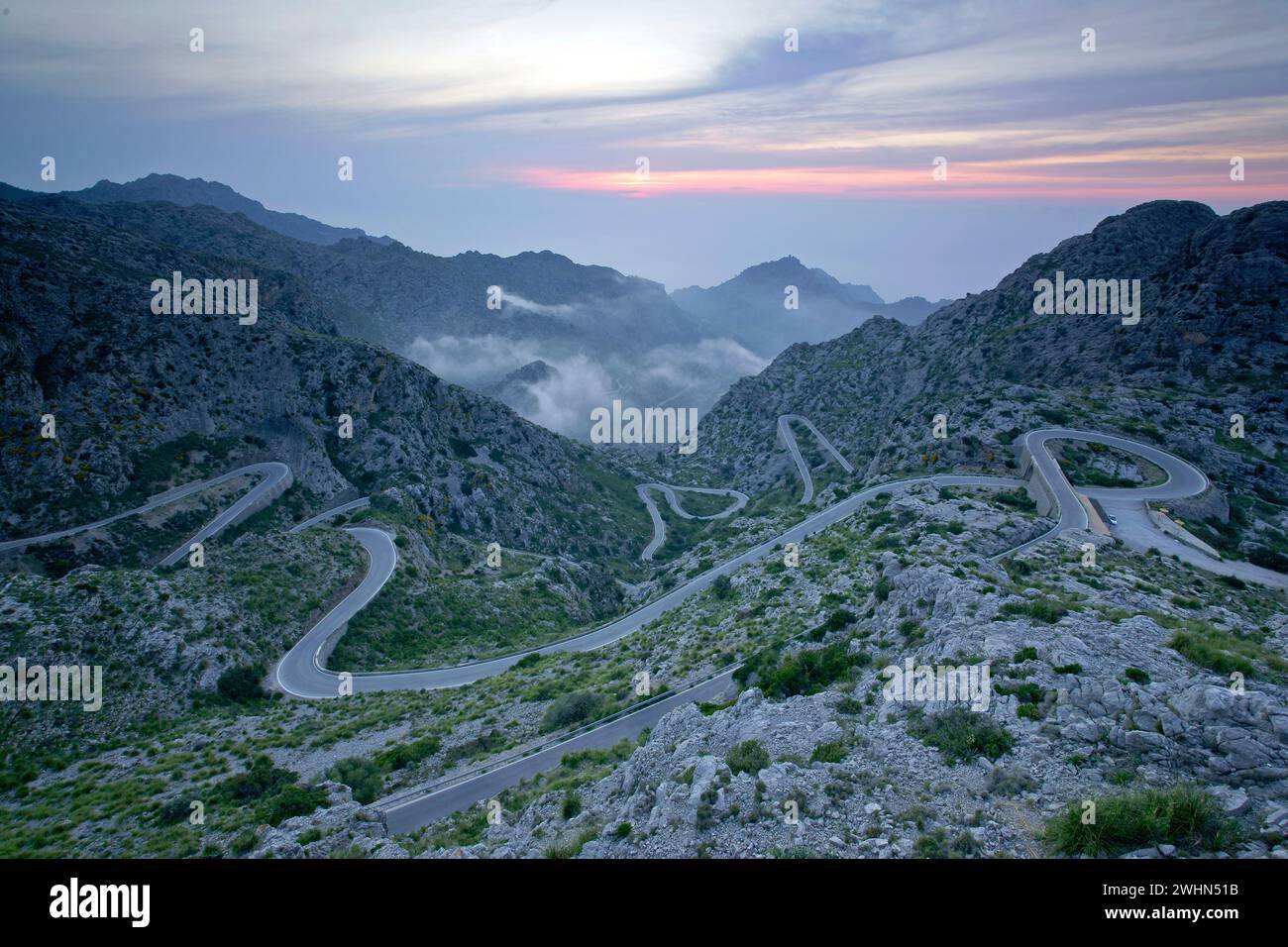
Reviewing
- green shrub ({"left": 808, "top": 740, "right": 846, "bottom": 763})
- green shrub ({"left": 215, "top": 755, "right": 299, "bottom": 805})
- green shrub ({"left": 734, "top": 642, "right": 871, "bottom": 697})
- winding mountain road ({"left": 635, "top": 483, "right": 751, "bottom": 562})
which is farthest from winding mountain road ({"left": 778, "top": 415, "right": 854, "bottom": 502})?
green shrub ({"left": 808, "top": 740, "right": 846, "bottom": 763})

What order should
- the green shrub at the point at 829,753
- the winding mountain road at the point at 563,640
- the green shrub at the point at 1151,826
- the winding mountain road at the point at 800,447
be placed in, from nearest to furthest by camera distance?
the green shrub at the point at 1151,826 → the green shrub at the point at 829,753 → the winding mountain road at the point at 563,640 → the winding mountain road at the point at 800,447

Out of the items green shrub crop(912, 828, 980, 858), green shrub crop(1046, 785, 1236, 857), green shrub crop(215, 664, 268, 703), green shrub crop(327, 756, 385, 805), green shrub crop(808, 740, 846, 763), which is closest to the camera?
green shrub crop(1046, 785, 1236, 857)

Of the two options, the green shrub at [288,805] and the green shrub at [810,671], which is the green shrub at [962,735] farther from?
the green shrub at [288,805]

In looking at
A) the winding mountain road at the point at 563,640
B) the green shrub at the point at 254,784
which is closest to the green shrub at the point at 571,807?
the winding mountain road at the point at 563,640

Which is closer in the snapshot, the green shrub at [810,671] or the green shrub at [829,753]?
the green shrub at [829,753]

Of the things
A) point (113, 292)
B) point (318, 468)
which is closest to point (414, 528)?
point (318, 468)

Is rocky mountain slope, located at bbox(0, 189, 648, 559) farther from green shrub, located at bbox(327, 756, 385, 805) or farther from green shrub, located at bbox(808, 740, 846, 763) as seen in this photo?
green shrub, located at bbox(808, 740, 846, 763)
